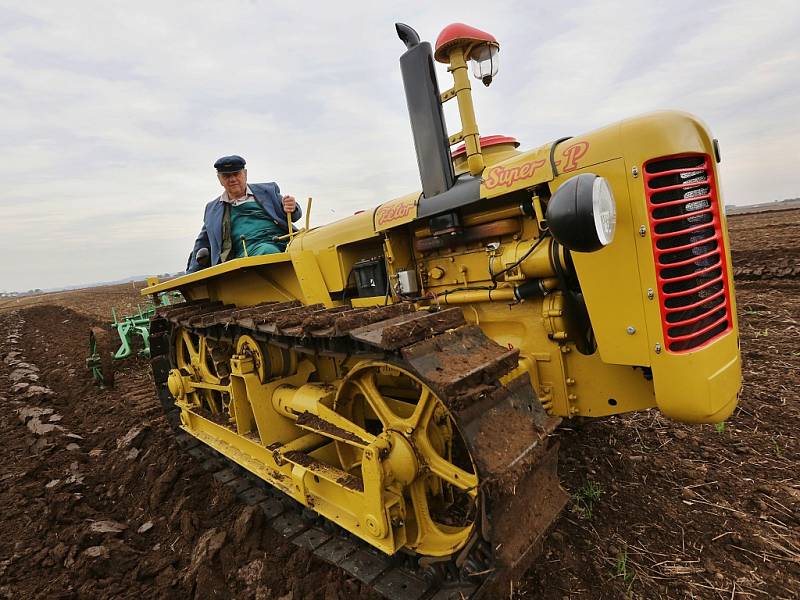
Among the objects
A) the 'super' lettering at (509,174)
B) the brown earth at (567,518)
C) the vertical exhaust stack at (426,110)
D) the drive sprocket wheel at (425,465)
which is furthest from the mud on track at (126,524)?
the vertical exhaust stack at (426,110)

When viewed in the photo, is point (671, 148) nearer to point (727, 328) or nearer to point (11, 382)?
A: point (727, 328)

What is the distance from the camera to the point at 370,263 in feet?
11.0

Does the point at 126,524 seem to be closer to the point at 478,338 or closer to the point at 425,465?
the point at 425,465

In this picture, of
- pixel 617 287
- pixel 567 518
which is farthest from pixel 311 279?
pixel 567 518

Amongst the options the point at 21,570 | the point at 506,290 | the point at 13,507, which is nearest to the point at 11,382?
the point at 13,507

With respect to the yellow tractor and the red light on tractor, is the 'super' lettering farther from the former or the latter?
the red light on tractor

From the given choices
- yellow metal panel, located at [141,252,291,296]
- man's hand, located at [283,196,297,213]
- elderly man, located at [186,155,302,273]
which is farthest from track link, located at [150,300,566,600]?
elderly man, located at [186,155,302,273]

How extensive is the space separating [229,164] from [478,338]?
367 cm

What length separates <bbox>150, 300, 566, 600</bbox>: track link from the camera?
189 centimetres

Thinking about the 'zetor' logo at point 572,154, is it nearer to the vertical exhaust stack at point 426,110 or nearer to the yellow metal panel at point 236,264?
the vertical exhaust stack at point 426,110

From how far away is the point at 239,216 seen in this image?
16.4ft

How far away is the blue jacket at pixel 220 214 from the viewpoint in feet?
16.1

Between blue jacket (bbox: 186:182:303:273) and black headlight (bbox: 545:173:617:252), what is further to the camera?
blue jacket (bbox: 186:182:303:273)

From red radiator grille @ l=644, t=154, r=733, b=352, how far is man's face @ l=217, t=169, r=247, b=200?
407 cm
